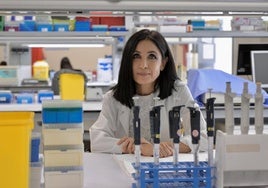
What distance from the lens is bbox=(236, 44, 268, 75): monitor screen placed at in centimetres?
400

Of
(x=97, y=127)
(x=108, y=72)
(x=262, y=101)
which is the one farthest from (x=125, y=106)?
(x=108, y=72)

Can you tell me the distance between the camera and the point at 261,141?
130cm

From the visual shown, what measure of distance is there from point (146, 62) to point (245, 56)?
201 centimetres

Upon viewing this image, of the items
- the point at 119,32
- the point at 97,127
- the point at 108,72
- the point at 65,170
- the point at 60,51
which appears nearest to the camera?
the point at 65,170

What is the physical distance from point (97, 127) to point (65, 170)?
842 millimetres

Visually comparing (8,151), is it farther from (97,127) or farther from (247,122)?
(97,127)

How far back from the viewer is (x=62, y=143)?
133 cm

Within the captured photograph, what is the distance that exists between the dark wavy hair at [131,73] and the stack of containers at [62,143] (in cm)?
92

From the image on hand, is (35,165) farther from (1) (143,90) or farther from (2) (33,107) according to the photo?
(2) (33,107)

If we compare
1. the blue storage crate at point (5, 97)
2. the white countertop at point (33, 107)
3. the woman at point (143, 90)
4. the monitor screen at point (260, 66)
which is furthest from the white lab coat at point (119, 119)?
the blue storage crate at point (5, 97)

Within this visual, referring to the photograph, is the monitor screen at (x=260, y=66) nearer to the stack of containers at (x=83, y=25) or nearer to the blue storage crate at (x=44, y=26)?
the stack of containers at (x=83, y=25)

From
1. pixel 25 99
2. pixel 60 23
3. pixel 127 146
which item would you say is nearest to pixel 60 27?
pixel 60 23

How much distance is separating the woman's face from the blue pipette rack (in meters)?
0.93

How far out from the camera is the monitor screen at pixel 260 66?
3.96 metres
